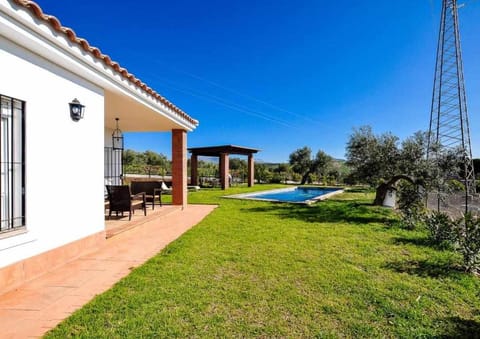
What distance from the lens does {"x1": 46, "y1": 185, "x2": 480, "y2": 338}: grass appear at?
2.64 metres

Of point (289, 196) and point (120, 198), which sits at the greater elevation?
point (120, 198)

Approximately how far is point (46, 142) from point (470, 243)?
7572 millimetres

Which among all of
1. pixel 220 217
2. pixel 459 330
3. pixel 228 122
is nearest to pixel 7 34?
pixel 459 330

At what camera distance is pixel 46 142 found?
Answer: 12.9ft

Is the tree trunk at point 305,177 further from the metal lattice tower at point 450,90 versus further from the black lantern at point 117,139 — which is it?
the black lantern at point 117,139

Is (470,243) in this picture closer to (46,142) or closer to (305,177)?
(46,142)

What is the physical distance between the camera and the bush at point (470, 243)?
438 cm

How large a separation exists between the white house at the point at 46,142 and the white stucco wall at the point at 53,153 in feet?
0.05

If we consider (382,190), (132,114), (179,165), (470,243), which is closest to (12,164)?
(132,114)

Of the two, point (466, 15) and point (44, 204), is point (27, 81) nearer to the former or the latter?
point (44, 204)

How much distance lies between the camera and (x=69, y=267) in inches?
163

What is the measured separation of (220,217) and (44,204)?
5578 millimetres

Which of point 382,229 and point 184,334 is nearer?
point 184,334

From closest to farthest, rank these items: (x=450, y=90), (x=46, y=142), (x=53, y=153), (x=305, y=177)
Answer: (x=46, y=142), (x=53, y=153), (x=450, y=90), (x=305, y=177)
